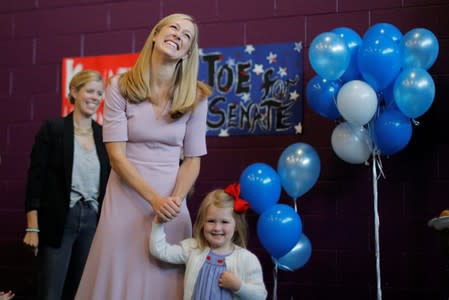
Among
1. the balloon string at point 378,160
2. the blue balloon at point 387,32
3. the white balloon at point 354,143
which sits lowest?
the balloon string at point 378,160

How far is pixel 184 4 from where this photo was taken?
3.64 meters

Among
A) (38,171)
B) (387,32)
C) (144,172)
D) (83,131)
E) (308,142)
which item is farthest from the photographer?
(308,142)

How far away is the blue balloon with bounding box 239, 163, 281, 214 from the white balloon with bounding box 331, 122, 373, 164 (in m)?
0.36

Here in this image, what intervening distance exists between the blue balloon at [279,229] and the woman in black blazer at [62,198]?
0.84 metres

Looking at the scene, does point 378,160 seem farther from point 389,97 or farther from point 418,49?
point 418,49

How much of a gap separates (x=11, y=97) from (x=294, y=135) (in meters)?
1.90

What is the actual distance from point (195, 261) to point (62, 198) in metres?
1.05

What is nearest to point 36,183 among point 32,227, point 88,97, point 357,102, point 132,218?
point 32,227

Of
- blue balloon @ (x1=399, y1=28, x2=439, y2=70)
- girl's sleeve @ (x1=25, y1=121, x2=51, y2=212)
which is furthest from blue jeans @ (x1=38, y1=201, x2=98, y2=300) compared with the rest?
blue balloon @ (x1=399, y1=28, x2=439, y2=70)

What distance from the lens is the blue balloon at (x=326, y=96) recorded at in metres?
2.84

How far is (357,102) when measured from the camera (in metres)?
2.65

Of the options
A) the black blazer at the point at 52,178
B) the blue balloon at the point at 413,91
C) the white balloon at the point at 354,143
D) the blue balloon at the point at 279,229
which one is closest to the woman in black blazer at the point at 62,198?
the black blazer at the point at 52,178

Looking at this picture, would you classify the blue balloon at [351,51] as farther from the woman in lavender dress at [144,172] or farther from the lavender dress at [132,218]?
the lavender dress at [132,218]

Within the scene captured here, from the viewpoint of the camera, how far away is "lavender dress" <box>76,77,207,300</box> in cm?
199
